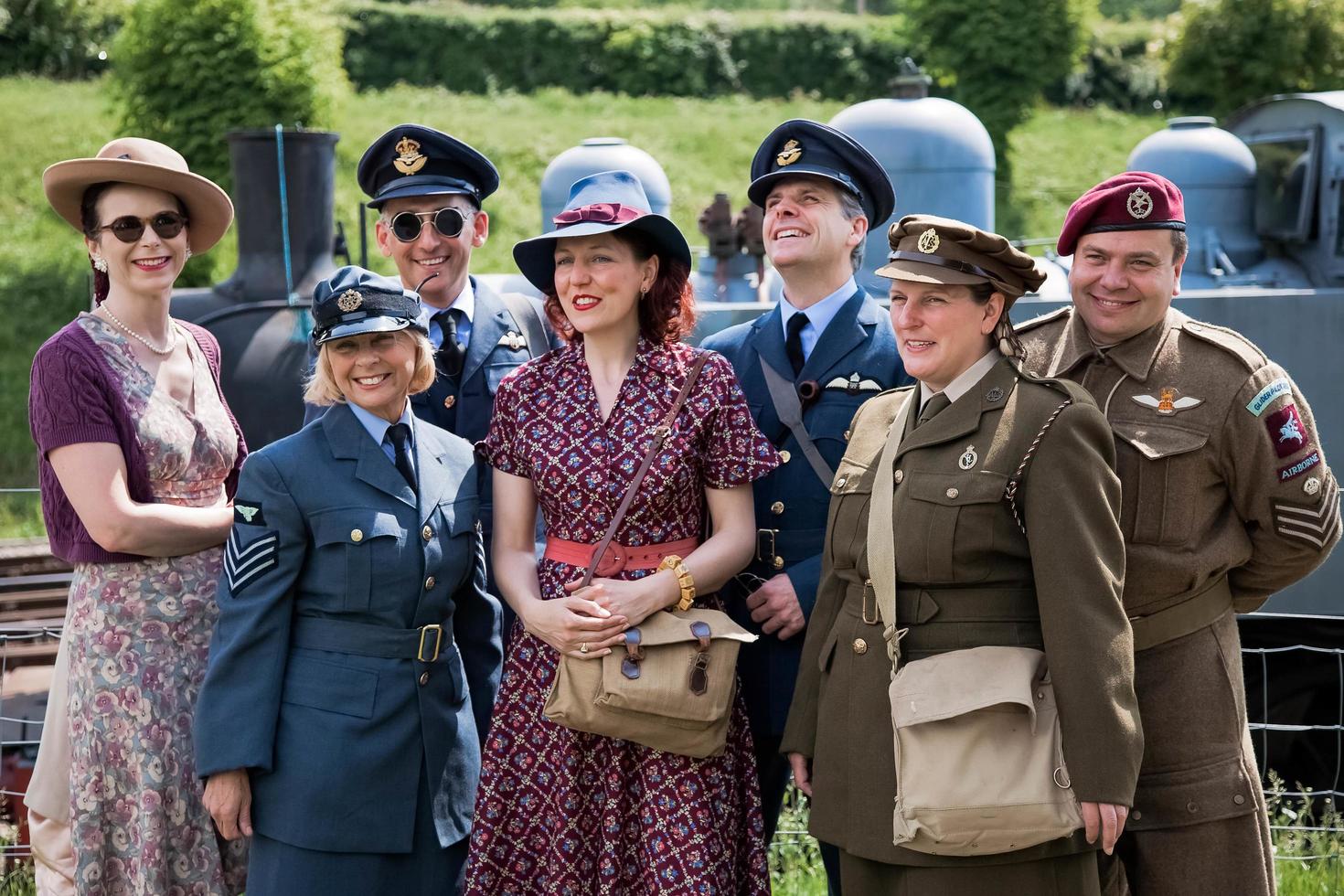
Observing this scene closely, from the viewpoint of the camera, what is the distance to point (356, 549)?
3.51 m

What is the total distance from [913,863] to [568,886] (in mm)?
872

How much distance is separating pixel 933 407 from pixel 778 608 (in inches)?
30.1

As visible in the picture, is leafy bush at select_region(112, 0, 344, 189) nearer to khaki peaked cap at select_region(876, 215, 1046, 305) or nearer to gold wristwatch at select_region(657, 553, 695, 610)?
gold wristwatch at select_region(657, 553, 695, 610)

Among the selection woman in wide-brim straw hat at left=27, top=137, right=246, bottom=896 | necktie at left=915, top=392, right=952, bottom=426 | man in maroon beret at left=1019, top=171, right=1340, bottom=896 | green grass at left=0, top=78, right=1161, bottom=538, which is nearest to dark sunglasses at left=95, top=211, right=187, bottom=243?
woman in wide-brim straw hat at left=27, top=137, right=246, bottom=896

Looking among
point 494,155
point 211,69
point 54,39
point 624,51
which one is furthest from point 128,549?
point 624,51

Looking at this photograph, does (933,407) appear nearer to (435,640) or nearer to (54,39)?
(435,640)

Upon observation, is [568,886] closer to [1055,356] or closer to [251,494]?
[251,494]

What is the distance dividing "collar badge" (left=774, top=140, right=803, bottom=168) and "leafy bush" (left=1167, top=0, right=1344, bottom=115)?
22.2 m

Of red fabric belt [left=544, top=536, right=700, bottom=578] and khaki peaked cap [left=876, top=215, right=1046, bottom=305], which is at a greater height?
khaki peaked cap [left=876, top=215, right=1046, bottom=305]

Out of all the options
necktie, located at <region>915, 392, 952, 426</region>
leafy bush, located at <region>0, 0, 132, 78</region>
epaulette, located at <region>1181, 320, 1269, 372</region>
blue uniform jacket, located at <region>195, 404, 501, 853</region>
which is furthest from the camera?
leafy bush, located at <region>0, 0, 132, 78</region>

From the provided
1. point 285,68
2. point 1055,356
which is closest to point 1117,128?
point 285,68

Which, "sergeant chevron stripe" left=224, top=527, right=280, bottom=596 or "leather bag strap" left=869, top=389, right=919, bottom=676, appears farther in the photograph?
"sergeant chevron stripe" left=224, top=527, right=280, bottom=596

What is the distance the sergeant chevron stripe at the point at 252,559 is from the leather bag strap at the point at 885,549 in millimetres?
1419

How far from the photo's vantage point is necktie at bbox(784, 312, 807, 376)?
4.09 metres
